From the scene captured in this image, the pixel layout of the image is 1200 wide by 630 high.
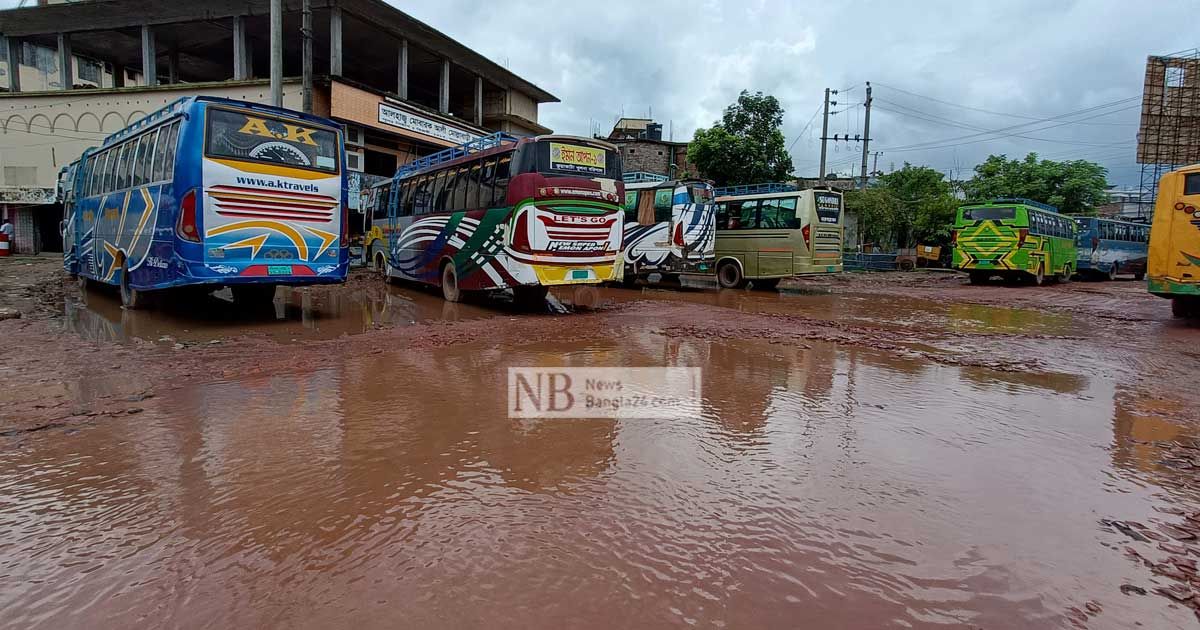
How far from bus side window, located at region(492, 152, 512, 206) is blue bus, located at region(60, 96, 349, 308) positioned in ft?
8.12

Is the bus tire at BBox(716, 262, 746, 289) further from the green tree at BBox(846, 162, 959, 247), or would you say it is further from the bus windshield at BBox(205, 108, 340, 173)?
the green tree at BBox(846, 162, 959, 247)

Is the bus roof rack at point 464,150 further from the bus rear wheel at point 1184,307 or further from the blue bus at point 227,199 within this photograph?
the bus rear wheel at point 1184,307

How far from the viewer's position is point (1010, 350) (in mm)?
8258

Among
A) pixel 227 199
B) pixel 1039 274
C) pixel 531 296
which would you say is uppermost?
pixel 227 199

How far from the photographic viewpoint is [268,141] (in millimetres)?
8523

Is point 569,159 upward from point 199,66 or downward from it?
downward

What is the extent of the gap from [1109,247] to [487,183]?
27044 mm

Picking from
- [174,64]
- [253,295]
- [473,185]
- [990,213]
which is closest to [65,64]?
[174,64]

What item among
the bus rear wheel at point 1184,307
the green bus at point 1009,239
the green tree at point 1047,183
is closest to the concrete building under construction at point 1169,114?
the green tree at point 1047,183

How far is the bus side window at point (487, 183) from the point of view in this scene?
10.8 metres

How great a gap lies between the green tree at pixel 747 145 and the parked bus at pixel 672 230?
512 inches

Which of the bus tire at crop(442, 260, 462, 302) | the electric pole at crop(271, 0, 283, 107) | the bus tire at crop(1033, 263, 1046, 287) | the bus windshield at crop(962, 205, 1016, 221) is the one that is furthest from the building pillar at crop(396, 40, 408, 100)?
the bus tire at crop(1033, 263, 1046, 287)

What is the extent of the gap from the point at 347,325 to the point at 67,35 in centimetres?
2505

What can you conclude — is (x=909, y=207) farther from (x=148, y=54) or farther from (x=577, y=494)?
(x=148, y=54)
